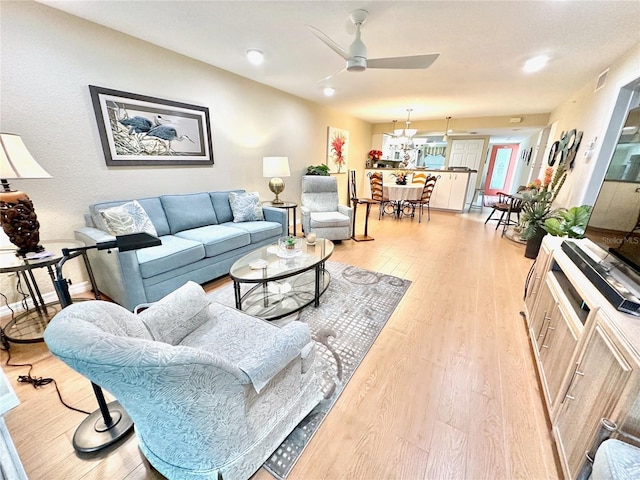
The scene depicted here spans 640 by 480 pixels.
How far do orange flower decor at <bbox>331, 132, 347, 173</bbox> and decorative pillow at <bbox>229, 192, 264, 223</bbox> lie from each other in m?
3.05

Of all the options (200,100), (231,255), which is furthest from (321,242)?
(200,100)

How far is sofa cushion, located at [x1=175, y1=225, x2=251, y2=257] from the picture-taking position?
8.20 ft

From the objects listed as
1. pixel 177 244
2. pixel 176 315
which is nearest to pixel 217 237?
pixel 177 244

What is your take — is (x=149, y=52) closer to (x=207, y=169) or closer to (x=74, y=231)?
(x=207, y=169)

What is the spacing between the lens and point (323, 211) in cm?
409

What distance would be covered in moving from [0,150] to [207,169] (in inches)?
73.6

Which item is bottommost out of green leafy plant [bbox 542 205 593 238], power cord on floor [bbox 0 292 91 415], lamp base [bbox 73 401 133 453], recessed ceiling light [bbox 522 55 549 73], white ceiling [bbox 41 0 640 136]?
power cord on floor [bbox 0 292 91 415]

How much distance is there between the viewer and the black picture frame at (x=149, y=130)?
2.37m

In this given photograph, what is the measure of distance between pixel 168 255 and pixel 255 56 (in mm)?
2276

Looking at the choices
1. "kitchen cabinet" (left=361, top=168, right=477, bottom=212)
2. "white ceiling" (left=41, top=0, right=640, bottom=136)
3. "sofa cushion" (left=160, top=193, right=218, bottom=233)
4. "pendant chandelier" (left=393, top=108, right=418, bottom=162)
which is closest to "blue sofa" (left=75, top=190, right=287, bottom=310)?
"sofa cushion" (left=160, top=193, right=218, bottom=233)

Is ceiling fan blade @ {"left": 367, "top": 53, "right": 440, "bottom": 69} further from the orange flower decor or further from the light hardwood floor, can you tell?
the orange flower decor

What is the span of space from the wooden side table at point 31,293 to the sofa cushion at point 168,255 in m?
0.38

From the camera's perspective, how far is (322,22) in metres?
2.08

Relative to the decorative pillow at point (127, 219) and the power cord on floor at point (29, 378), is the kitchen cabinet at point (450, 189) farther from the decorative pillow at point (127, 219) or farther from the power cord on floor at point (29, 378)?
the power cord on floor at point (29, 378)
